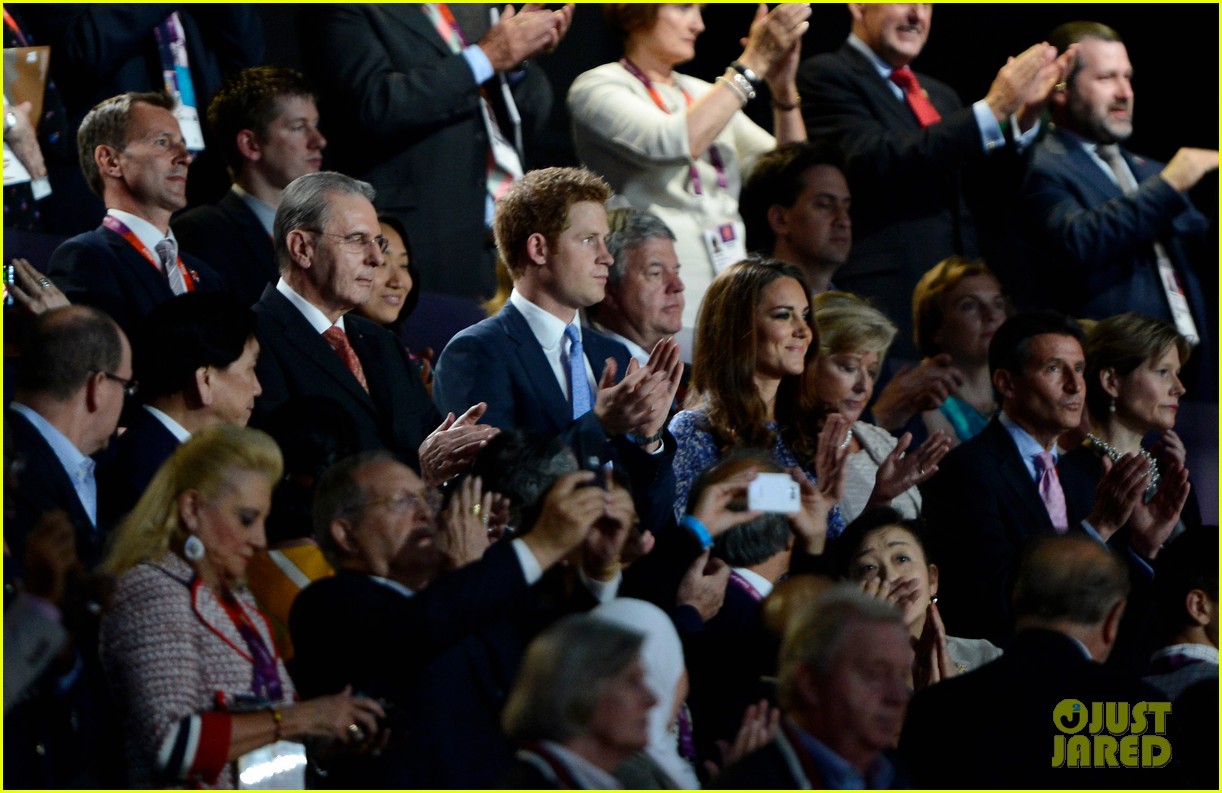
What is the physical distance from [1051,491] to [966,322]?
0.89 meters

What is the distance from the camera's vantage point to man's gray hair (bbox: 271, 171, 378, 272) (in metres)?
4.38

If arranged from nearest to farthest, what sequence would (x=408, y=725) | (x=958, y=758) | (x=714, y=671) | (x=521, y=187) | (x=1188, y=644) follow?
1. (x=408, y=725)
2. (x=958, y=758)
3. (x=714, y=671)
4. (x=1188, y=644)
5. (x=521, y=187)

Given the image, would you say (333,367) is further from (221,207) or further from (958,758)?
(958,758)

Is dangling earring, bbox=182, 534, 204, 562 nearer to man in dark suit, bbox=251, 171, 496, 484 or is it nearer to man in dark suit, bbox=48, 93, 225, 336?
man in dark suit, bbox=251, 171, 496, 484

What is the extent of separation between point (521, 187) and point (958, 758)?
183cm

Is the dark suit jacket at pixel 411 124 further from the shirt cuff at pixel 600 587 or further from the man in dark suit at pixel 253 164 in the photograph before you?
the shirt cuff at pixel 600 587

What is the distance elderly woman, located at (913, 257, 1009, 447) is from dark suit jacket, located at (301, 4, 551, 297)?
4.46 ft

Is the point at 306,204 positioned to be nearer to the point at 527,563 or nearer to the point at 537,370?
the point at 537,370

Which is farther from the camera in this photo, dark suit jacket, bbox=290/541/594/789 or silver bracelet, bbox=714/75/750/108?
silver bracelet, bbox=714/75/750/108

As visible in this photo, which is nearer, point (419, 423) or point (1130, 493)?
point (419, 423)

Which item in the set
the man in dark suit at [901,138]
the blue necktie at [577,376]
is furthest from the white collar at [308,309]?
the man in dark suit at [901,138]

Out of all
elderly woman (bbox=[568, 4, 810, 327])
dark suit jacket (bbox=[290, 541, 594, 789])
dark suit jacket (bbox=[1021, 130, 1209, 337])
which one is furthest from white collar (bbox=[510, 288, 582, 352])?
dark suit jacket (bbox=[1021, 130, 1209, 337])

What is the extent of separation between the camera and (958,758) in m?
3.42

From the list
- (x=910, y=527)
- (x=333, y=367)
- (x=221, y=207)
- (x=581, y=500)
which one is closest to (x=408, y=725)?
(x=581, y=500)
